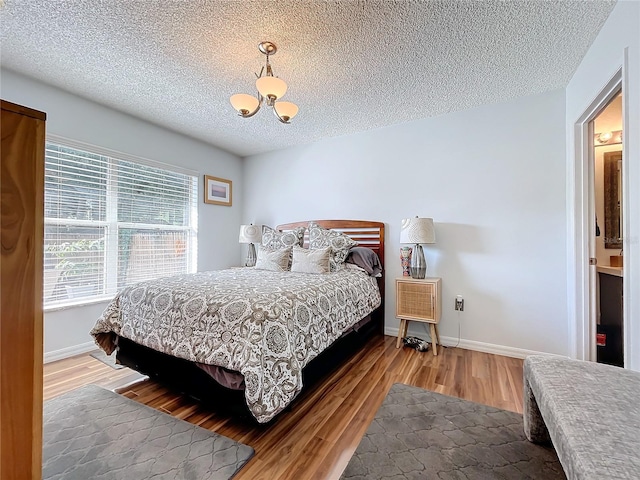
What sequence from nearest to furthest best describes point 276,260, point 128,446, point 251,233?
point 128,446 → point 276,260 → point 251,233

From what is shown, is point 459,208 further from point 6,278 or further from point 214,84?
point 6,278

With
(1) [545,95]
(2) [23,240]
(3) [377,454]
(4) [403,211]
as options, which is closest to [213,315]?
(2) [23,240]

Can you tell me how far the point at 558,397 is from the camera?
1034 mm

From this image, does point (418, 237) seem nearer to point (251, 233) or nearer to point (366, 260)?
point (366, 260)

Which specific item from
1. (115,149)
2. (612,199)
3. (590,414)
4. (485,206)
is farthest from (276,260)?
(612,199)

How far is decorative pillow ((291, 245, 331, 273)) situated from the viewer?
9.13 feet

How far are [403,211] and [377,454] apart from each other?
239 centimetres

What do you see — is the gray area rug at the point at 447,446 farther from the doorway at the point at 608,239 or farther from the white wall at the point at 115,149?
the white wall at the point at 115,149

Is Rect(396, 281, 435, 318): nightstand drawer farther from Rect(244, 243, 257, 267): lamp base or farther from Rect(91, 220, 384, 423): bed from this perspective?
Rect(244, 243, 257, 267): lamp base

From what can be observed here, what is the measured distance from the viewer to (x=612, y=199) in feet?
8.64

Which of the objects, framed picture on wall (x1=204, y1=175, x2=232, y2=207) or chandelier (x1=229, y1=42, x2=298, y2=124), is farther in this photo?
framed picture on wall (x1=204, y1=175, x2=232, y2=207)

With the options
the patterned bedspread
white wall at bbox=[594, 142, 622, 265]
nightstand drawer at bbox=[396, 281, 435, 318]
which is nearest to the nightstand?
nightstand drawer at bbox=[396, 281, 435, 318]

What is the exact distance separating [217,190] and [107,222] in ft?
4.96

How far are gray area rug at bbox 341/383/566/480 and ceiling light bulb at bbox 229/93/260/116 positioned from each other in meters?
2.24
